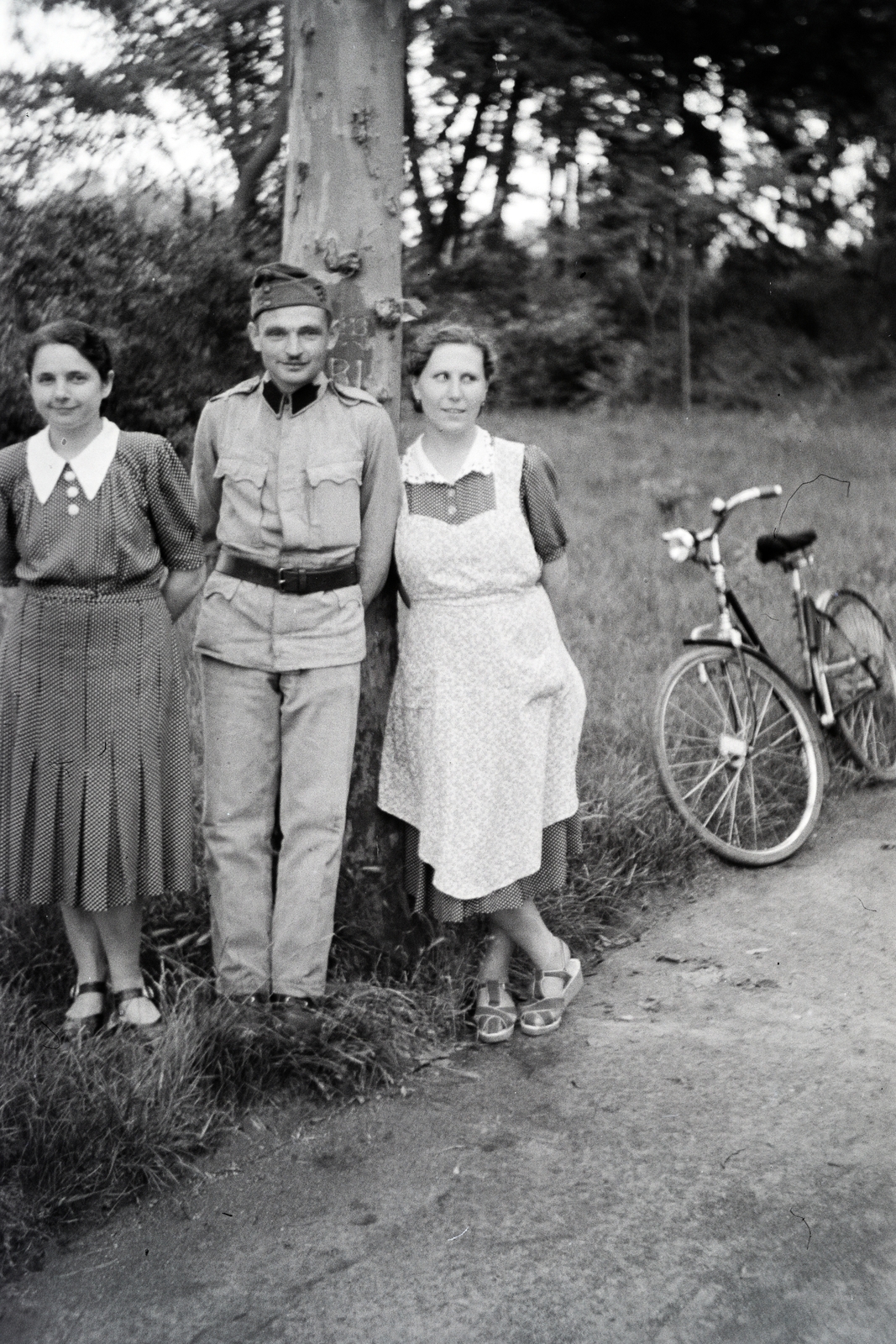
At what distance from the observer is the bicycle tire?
625 centimetres

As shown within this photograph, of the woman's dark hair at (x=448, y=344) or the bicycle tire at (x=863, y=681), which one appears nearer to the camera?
the woman's dark hair at (x=448, y=344)

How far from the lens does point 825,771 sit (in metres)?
5.68

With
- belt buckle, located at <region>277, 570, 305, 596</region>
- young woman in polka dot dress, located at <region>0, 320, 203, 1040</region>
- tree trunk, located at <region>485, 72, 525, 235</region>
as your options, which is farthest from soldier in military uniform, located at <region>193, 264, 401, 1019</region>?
tree trunk, located at <region>485, 72, 525, 235</region>

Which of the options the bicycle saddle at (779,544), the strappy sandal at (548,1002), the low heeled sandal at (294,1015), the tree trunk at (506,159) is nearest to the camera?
the low heeled sandal at (294,1015)

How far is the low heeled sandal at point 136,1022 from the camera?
145 inches

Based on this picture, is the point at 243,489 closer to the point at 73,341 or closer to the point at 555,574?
the point at 73,341

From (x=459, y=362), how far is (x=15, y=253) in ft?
12.4

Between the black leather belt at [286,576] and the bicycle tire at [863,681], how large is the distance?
10.1 ft

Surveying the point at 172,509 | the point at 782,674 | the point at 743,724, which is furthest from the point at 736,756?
the point at 172,509

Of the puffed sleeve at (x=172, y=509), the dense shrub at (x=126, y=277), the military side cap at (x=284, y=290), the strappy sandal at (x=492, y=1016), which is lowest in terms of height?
the strappy sandal at (x=492, y=1016)

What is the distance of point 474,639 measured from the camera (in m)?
3.81

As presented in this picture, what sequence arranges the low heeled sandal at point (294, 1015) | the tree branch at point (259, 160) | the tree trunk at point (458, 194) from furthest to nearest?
the tree trunk at point (458, 194) → the tree branch at point (259, 160) → the low heeled sandal at point (294, 1015)


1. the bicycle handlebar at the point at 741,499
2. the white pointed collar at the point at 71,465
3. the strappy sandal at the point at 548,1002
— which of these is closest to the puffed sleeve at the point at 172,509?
the white pointed collar at the point at 71,465

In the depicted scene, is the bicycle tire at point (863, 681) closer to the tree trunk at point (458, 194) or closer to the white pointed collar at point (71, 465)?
the tree trunk at point (458, 194)
